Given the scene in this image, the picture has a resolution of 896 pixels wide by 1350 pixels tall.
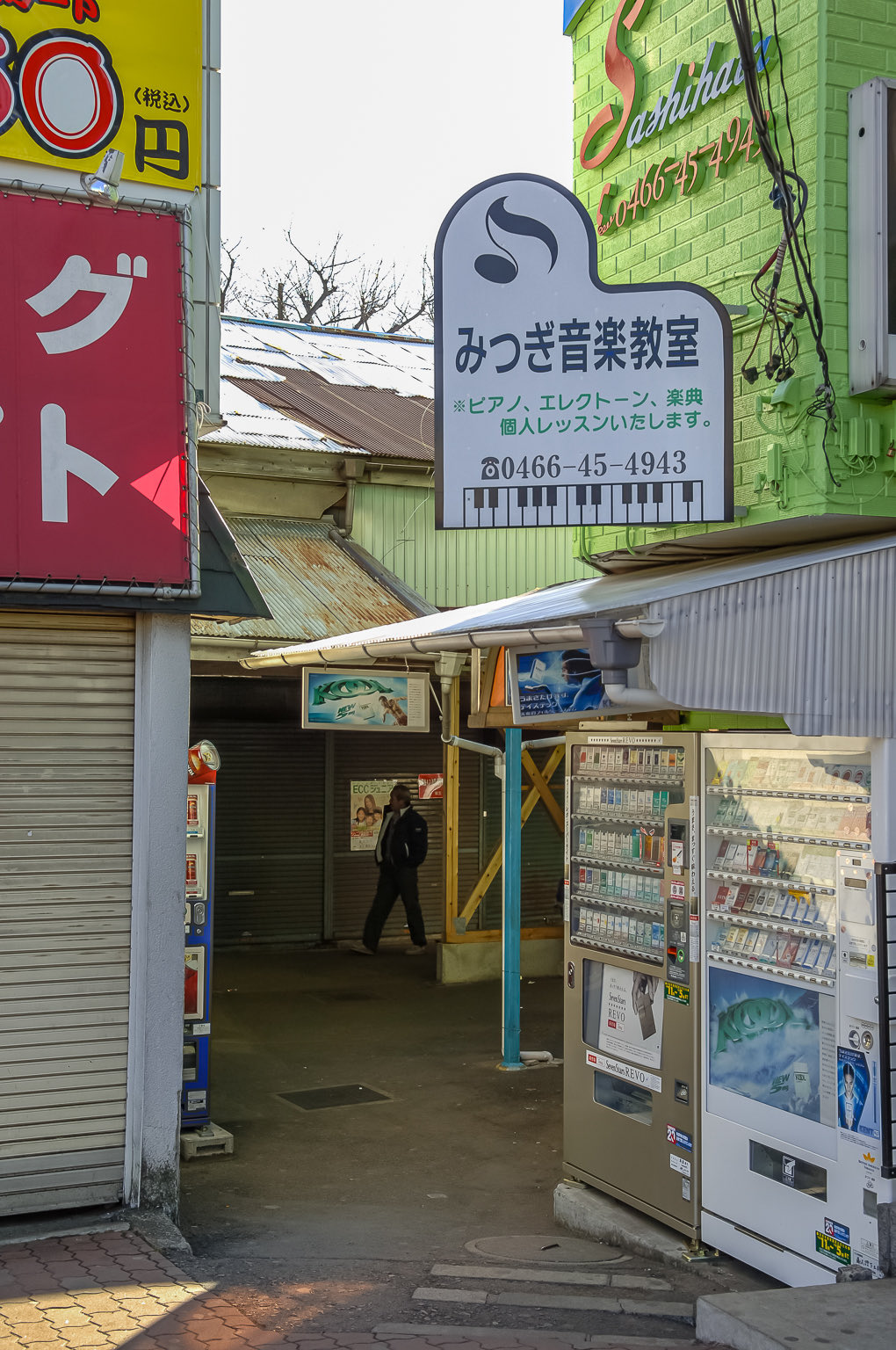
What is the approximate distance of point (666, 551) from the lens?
7.11 meters

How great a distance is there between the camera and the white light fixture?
252 inches

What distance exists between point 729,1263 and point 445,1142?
2.89 meters

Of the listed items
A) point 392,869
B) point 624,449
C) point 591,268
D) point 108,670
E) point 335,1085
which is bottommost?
point 335,1085

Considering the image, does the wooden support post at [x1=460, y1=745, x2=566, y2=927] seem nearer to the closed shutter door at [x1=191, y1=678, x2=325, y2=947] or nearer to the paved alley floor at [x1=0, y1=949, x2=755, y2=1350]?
the paved alley floor at [x1=0, y1=949, x2=755, y2=1350]

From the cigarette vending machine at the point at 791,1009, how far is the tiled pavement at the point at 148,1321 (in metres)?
0.99

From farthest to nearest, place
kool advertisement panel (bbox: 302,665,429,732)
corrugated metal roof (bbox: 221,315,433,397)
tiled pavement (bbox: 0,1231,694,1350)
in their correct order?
corrugated metal roof (bbox: 221,315,433,397) → kool advertisement panel (bbox: 302,665,429,732) → tiled pavement (bbox: 0,1231,694,1350)

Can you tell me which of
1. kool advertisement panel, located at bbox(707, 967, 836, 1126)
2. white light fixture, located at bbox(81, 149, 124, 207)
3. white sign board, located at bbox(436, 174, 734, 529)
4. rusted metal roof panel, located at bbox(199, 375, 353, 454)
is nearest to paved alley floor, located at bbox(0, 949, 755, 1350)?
kool advertisement panel, located at bbox(707, 967, 836, 1126)

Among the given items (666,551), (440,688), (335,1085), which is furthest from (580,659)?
(440,688)

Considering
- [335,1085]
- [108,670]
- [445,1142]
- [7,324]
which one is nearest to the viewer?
[7,324]

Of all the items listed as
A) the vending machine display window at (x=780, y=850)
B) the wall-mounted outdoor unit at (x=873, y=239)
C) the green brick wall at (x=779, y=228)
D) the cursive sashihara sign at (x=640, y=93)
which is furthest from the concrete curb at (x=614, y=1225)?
the cursive sashihara sign at (x=640, y=93)

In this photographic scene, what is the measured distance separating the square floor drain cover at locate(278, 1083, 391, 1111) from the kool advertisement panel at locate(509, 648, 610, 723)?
14.0 ft

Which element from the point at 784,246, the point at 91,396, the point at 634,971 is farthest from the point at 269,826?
the point at 784,246

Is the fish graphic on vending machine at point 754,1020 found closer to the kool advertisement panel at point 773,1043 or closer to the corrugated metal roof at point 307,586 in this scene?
the kool advertisement panel at point 773,1043

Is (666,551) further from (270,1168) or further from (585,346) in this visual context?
→ (270,1168)
